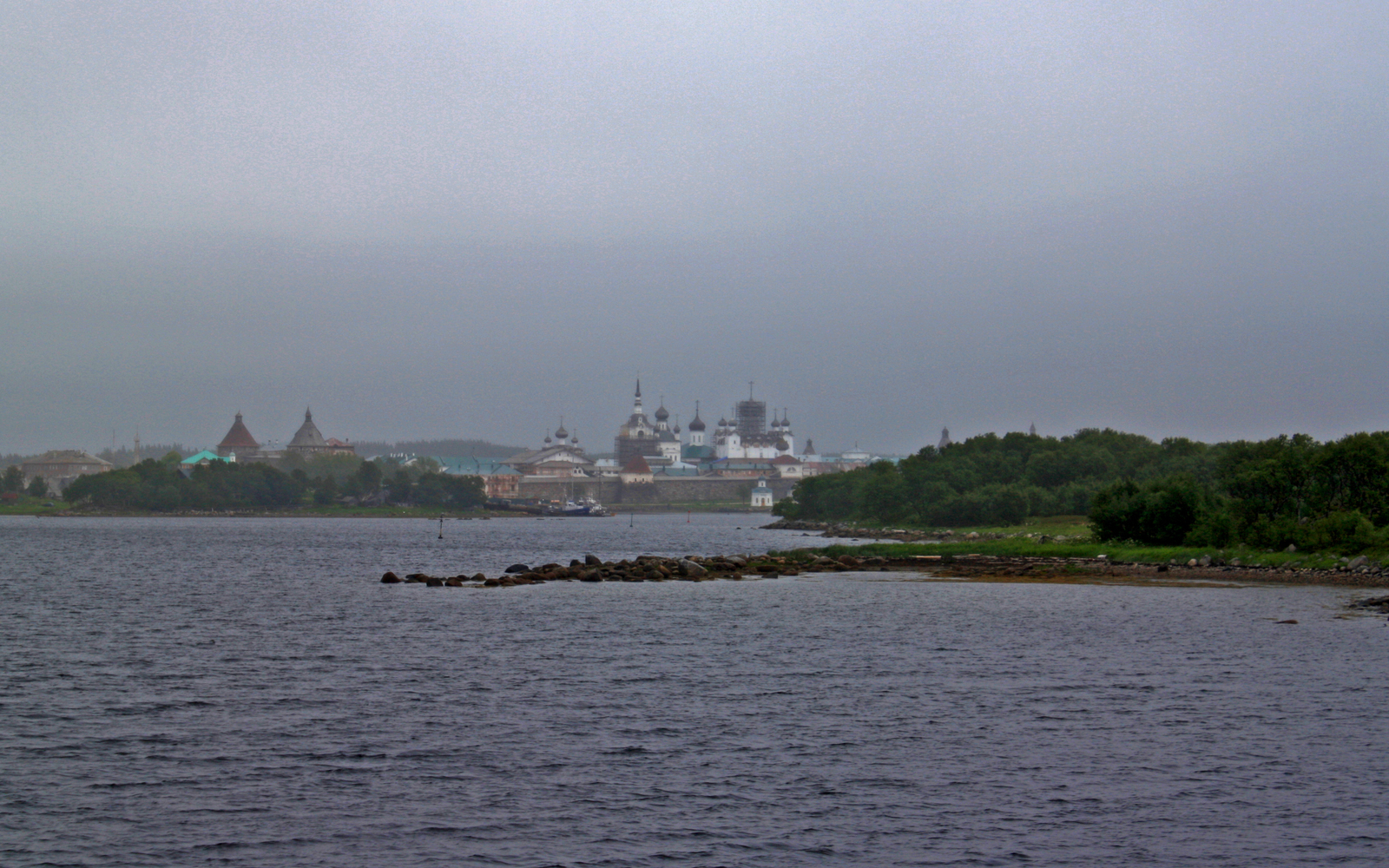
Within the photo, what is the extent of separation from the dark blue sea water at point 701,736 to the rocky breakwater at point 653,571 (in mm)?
12176

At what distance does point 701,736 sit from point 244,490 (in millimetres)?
171887

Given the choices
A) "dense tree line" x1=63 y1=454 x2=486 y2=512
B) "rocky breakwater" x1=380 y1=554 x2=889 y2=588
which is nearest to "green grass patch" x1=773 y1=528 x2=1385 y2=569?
"rocky breakwater" x1=380 y1=554 x2=889 y2=588

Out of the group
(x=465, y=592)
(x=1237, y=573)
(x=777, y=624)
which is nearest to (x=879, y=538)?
(x=1237, y=573)

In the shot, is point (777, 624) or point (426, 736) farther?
point (777, 624)

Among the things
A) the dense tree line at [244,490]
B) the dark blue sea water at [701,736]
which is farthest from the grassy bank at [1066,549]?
the dense tree line at [244,490]

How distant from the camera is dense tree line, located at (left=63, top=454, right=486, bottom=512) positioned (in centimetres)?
17688

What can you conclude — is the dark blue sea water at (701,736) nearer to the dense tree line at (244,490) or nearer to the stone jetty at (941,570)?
the stone jetty at (941,570)

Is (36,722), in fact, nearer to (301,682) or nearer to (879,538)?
(301,682)

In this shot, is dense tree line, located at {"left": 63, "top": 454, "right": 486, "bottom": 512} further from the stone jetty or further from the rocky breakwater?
the rocky breakwater

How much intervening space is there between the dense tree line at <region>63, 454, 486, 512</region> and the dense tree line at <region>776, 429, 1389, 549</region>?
196 feet

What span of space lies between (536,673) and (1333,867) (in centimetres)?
1666

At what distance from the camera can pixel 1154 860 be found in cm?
1391

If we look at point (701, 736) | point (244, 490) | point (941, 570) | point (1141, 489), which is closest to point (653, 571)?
point (941, 570)

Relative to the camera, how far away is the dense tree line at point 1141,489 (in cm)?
5444
